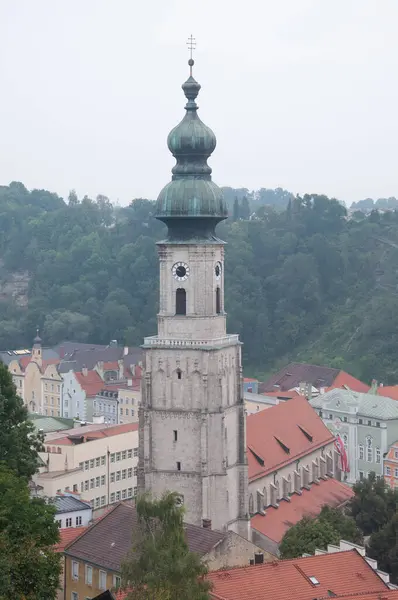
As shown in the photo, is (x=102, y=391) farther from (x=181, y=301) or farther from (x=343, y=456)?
(x=181, y=301)

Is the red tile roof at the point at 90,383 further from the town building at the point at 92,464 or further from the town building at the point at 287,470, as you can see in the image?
the town building at the point at 287,470

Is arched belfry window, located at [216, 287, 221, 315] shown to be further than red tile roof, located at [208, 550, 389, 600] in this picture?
Yes

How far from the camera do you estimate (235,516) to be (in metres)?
54.2

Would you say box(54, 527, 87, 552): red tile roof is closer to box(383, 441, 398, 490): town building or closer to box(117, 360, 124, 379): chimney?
box(383, 441, 398, 490): town building

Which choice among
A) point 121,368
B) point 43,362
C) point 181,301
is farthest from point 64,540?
point 43,362

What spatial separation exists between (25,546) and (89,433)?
126ft

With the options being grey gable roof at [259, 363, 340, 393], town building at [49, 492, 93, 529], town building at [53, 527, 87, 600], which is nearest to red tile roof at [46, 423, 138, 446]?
town building at [49, 492, 93, 529]

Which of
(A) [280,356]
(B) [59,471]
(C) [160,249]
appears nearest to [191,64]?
(C) [160,249]

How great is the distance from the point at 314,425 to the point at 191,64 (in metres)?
23.6

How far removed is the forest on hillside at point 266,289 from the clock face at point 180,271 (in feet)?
202

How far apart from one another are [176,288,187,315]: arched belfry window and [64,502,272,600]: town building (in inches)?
415

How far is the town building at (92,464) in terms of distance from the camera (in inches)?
2680

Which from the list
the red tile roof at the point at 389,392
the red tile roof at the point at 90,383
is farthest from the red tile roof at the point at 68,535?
the red tile roof at the point at 90,383

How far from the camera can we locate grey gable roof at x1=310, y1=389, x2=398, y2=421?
76.3 meters
